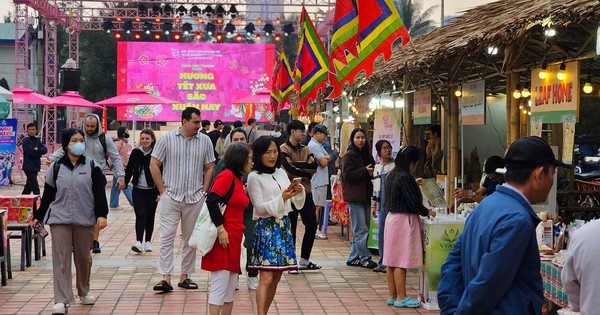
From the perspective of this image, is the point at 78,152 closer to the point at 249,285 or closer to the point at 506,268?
the point at 249,285

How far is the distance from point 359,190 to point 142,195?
2907 mm

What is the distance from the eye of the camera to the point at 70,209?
792 centimetres

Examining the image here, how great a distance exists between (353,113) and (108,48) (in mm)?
43175

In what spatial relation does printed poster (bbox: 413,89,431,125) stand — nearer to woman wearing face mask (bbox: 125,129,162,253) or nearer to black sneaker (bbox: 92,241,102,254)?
woman wearing face mask (bbox: 125,129,162,253)

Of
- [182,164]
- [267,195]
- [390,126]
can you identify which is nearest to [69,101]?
[390,126]

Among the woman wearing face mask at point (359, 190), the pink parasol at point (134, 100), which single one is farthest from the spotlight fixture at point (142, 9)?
the woman wearing face mask at point (359, 190)

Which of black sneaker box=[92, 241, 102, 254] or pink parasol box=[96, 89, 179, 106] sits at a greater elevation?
pink parasol box=[96, 89, 179, 106]

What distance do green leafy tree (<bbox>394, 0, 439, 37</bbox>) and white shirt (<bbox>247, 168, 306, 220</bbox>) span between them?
42.4 m

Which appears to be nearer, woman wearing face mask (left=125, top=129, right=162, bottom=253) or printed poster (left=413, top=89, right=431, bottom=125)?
woman wearing face mask (left=125, top=129, right=162, bottom=253)

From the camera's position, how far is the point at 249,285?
9352 millimetres

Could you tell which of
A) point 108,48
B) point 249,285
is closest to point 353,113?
point 249,285

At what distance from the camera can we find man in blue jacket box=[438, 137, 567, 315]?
3592mm

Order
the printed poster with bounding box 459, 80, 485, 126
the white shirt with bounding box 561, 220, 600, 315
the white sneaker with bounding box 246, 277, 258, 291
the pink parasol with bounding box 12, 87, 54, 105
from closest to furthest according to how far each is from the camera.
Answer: the white shirt with bounding box 561, 220, 600, 315 → the white sneaker with bounding box 246, 277, 258, 291 → the printed poster with bounding box 459, 80, 485, 126 → the pink parasol with bounding box 12, 87, 54, 105

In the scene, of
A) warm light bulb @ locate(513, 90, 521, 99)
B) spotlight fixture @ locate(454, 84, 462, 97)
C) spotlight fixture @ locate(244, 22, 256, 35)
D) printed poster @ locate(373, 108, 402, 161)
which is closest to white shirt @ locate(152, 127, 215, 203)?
warm light bulb @ locate(513, 90, 521, 99)
